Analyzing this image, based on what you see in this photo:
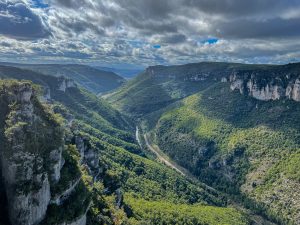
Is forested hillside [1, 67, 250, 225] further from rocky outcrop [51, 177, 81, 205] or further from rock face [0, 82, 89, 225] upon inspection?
rock face [0, 82, 89, 225]

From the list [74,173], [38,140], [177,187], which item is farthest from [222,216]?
[38,140]

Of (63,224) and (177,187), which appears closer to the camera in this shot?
(63,224)

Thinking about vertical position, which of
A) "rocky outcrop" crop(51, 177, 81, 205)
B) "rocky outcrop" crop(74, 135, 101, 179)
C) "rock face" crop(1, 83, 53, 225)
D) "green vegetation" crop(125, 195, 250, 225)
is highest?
"rock face" crop(1, 83, 53, 225)

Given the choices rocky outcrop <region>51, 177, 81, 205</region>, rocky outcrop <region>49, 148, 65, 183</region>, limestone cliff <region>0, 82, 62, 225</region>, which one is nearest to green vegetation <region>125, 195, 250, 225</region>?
rocky outcrop <region>51, 177, 81, 205</region>

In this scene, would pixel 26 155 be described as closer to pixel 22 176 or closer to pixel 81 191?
pixel 22 176

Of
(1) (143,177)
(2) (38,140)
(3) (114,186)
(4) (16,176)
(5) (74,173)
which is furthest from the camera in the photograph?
(1) (143,177)

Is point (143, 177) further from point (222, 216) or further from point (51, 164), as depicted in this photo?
point (51, 164)

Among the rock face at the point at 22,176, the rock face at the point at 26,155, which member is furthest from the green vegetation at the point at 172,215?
the rock face at the point at 22,176

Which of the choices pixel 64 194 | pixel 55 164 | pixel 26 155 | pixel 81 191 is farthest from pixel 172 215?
pixel 26 155

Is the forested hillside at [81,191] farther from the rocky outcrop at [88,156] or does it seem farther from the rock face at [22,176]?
the rock face at [22,176]

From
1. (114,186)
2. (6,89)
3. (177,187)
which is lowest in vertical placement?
(177,187)

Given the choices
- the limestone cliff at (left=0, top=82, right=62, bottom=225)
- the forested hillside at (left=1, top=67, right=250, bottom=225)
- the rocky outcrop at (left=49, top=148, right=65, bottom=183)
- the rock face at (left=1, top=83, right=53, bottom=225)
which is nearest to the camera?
the rock face at (left=1, top=83, right=53, bottom=225)
